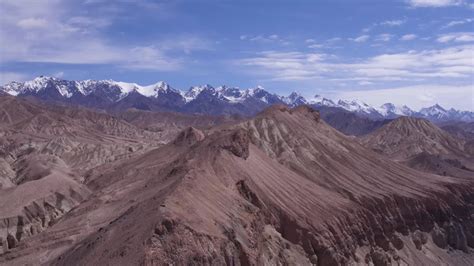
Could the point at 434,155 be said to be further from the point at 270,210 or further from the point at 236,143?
the point at 270,210

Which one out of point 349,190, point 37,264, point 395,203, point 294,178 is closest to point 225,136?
point 294,178

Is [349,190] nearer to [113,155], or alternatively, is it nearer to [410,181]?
[410,181]

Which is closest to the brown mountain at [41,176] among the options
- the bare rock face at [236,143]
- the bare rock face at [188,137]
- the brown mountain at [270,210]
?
the brown mountain at [270,210]

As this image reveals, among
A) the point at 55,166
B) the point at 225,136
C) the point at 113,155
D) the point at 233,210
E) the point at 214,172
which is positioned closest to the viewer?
the point at 233,210

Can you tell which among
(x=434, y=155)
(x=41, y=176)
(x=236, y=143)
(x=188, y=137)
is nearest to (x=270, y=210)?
(x=236, y=143)

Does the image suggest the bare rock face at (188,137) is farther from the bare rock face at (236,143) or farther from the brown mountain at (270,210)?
the bare rock face at (236,143)

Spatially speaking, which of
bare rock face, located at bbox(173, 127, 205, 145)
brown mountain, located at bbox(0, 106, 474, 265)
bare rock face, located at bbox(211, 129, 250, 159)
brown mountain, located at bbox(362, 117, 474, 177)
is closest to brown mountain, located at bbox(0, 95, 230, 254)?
brown mountain, located at bbox(0, 106, 474, 265)

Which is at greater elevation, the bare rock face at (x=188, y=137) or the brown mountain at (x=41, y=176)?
the bare rock face at (x=188, y=137)

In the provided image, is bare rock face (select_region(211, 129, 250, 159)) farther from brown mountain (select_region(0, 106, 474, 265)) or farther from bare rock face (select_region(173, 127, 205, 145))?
bare rock face (select_region(173, 127, 205, 145))
